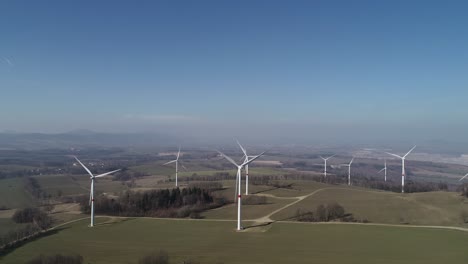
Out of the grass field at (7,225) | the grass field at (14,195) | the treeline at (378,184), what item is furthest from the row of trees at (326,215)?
the grass field at (14,195)

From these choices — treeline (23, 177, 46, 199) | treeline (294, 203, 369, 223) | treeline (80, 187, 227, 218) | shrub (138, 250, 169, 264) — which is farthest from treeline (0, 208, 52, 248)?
treeline (294, 203, 369, 223)

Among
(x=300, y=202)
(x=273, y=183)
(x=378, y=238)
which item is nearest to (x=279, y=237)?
(x=378, y=238)

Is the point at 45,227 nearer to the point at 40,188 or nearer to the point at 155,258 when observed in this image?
the point at 155,258

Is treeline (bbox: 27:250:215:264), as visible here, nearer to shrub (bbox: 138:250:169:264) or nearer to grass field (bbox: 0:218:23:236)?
shrub (bbox: 138:250:169:264)

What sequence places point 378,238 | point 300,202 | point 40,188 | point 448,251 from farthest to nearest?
point 40,188
point 300,202
point 378,238
point 448,251

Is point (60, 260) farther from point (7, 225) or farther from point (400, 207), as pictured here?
point (400, 207)

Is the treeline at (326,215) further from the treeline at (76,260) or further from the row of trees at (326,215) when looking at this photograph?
the treeline at (76,260)
